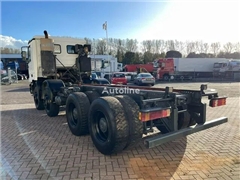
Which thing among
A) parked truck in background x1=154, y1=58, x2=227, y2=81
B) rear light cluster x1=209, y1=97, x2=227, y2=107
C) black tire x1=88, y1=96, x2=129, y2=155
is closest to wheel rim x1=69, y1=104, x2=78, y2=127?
black tire x1=88, y1=96, x2=129, y2=155

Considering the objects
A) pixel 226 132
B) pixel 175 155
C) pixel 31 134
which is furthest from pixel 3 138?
pixel 226 132

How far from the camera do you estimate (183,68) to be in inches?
1267

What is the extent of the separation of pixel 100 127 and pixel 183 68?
101 ft

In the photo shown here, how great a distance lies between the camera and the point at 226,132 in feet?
17.5

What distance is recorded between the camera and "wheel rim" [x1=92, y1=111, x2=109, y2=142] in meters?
3.96

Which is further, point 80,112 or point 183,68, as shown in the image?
point 183,68

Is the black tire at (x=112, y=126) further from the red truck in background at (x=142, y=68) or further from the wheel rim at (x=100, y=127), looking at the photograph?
the red truck in background at (x=142, y=68)

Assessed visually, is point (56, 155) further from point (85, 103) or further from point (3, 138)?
point (3, 138)

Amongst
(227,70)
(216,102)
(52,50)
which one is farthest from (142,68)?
(216,102)

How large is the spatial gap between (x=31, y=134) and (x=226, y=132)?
5.54m

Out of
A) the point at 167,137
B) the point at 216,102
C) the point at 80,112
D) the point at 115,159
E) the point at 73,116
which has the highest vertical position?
the point at 216,102

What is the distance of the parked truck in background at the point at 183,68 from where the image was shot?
30609 mm

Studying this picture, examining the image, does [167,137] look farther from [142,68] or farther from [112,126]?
[142,68]

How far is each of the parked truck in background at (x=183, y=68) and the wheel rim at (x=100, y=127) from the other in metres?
27.3
